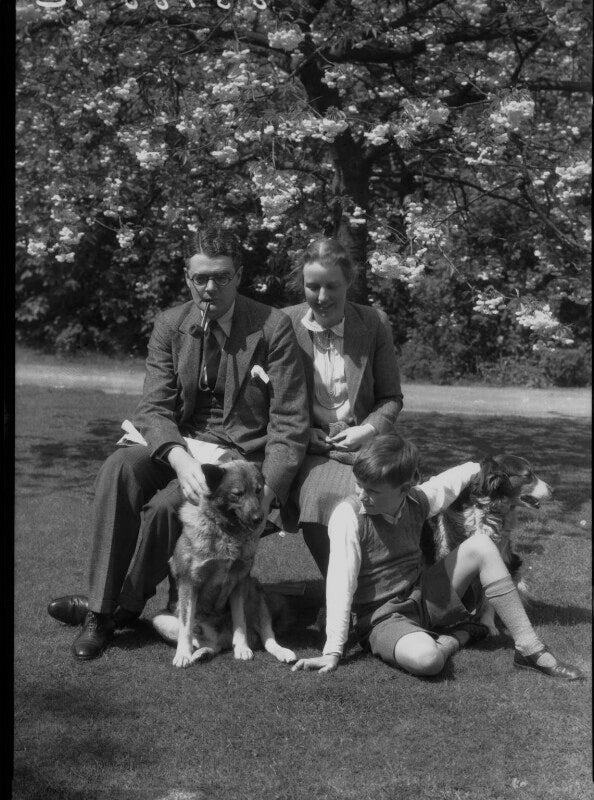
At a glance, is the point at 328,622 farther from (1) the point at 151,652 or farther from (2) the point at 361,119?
(2) the point at 361,119

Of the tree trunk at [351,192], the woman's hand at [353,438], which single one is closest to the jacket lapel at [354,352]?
the woman's hand at [353,438]

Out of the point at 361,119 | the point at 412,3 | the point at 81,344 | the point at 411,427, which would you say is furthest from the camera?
the point at 81,344

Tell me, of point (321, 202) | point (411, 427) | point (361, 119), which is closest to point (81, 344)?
point (411, 427)

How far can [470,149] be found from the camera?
24.5 ft

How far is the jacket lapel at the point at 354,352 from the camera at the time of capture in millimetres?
5039

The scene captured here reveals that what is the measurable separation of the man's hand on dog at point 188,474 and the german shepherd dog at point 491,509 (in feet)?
4.17

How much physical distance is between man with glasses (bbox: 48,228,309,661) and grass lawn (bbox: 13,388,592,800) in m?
0.28

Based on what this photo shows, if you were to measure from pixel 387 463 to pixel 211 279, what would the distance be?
48.4 inches

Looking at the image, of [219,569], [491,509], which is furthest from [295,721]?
[491,509]

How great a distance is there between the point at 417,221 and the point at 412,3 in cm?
194

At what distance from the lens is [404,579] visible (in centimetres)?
475

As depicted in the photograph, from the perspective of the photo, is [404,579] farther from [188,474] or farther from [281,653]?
[188,474]

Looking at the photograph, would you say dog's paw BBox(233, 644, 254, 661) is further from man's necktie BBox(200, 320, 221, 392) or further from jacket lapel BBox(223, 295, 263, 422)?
man's necktie BBox(200, 320, 221, 392)

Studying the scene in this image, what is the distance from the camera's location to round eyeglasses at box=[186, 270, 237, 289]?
15.9 feet
